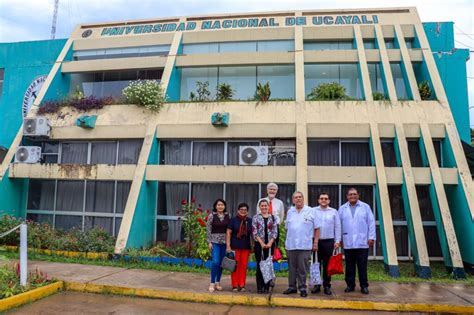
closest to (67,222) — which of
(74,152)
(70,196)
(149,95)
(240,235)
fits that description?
(70,196)

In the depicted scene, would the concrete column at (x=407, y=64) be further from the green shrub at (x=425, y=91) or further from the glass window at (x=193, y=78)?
the glass window at (x=193, y=78)

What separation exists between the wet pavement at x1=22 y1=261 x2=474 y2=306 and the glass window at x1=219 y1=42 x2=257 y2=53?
850 cm

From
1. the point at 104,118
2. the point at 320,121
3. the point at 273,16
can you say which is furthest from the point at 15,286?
the point at 273,16

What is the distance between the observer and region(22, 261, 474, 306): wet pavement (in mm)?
6308

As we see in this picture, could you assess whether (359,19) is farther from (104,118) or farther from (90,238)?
(90,238)

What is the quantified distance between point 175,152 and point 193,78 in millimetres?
3243

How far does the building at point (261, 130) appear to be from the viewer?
978 cm

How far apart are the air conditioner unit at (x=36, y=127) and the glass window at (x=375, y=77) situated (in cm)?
1098

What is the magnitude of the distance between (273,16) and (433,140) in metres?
7.28

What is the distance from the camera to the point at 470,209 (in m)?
8.85

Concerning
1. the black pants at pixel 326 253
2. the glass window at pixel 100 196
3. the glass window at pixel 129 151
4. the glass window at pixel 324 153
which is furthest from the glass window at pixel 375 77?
the glass window at pixel 100 196

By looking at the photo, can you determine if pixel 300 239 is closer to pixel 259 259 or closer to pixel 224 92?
pixel 259 259

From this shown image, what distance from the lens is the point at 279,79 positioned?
1284 cm

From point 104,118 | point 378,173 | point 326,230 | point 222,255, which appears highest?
point 104,118
